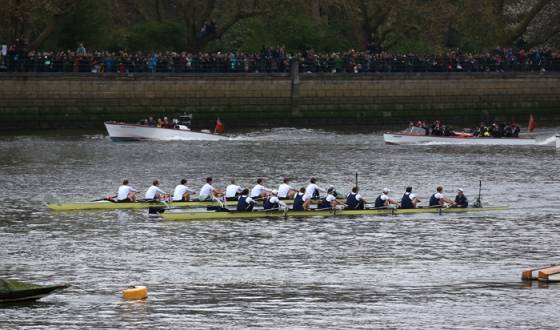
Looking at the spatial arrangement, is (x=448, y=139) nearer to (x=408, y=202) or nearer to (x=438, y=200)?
(x=438, y=200)

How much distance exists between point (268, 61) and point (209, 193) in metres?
32.9

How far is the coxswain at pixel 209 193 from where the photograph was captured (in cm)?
5388

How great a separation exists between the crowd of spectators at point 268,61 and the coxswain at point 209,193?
91.6 feet

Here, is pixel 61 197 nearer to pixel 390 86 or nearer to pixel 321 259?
pixel 321 259

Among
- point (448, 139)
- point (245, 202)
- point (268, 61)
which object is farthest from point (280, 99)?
point (245, 202)

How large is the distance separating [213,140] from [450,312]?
43.5 metres

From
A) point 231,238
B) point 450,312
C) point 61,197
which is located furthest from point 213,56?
point 450,312

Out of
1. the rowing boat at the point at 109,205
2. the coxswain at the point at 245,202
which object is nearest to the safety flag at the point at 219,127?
the rowing boat at the point at 109,205

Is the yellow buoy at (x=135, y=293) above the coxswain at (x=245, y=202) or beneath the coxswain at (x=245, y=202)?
beneath

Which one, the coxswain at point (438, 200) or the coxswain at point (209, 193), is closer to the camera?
the coxswain at point (209, 193)

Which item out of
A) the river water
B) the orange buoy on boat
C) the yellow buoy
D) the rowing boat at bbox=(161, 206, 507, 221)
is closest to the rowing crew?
the rowing boat at bbox=(161, 206, 507, 221)

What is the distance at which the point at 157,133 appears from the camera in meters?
79.8

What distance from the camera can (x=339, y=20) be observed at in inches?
3858

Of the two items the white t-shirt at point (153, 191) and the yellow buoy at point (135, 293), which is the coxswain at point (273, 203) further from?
the yellow buoy at point (135, 293)
